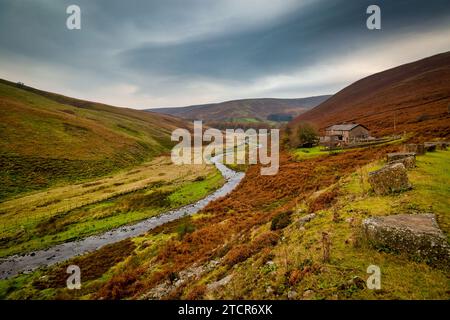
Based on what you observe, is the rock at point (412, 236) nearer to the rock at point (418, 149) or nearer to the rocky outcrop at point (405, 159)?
the rocky outcrop at point (405, 159)

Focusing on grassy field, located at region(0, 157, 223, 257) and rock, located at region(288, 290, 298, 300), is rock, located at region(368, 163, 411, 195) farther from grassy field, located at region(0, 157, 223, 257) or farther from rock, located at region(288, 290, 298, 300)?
grassy field, located at region(0, 157, 223, 257)

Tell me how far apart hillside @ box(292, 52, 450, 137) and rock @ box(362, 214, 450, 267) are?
164ft

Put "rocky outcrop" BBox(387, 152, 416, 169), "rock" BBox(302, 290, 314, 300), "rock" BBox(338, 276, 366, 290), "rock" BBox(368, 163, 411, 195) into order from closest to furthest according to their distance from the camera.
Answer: "rock" BBox(338, 276, 366, 290)
"rock" BBox(302, 290, 314, 300)
"rock" BBox(368, 163, 411, 195)
"rocky outcrop" BBox(387, 152, 416, 169)

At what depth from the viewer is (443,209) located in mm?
10594

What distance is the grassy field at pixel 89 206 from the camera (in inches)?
1173

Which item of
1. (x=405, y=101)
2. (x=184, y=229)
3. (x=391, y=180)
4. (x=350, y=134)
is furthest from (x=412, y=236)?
(x=405, y=101)

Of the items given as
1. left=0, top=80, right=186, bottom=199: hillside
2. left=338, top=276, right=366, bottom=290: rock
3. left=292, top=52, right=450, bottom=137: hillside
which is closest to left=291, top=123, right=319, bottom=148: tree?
left=292, top=52, right=450, bottom=137: hillside

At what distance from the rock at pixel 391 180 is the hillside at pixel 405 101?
1729 inches

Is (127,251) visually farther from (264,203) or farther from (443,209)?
(443,209)

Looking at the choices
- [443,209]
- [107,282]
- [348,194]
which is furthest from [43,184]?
[443,209]

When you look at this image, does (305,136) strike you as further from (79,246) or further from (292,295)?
(292,295)

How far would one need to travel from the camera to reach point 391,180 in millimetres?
13867

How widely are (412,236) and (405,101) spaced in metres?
120

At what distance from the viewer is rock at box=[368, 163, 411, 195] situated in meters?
13.6
